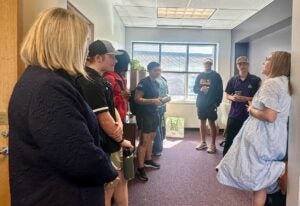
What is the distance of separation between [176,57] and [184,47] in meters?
0.32

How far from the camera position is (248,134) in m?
2.20

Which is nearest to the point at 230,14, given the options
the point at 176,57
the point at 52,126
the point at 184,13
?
the point at 184,13

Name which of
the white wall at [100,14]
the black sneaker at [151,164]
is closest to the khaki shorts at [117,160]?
the white wall at [100,14]

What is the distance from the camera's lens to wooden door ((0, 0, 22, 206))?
1537 mm

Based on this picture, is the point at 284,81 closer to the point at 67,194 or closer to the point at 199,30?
the point at 67,194

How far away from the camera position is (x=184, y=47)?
7.56 m

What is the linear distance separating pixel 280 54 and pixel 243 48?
4942 mm

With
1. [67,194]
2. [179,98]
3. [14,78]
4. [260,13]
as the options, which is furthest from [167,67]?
[67,194]

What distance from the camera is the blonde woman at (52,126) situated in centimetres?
94

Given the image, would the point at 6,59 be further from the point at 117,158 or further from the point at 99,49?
the point at 117,158

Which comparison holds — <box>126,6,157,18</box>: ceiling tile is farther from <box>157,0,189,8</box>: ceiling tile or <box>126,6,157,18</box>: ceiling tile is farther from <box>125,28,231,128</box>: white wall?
<box>125,28,231,128</box>: white wall

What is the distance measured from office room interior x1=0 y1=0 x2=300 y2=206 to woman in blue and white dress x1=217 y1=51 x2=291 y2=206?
0.27ft

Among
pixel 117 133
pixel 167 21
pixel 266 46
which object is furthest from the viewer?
pixel 167 21

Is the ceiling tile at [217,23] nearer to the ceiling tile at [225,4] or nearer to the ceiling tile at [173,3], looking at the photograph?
the ceiling tile at [225,4]
